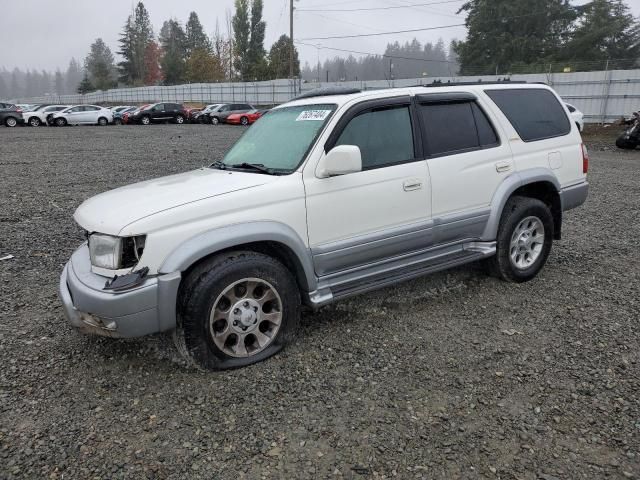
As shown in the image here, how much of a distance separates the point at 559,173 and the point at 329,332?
290 centimetres

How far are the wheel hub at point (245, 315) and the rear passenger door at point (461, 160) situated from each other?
1.71 m

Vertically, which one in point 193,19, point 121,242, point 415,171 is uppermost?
point 193,19

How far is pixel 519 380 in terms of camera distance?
3221 mm

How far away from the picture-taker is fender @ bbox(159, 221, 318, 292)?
3053 mm

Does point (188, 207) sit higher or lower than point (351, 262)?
higher

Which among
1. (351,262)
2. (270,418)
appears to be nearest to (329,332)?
(351,262)

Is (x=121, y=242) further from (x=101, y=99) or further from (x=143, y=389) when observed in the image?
(x=101, y=99)

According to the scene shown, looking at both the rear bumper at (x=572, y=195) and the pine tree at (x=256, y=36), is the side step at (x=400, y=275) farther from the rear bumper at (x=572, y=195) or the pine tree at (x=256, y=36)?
the pine tree at (x=256, y=36)

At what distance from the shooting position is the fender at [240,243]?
3.05 m

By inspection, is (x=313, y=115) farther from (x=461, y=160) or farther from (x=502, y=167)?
(x=502, y=167)

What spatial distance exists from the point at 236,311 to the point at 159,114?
32647mm

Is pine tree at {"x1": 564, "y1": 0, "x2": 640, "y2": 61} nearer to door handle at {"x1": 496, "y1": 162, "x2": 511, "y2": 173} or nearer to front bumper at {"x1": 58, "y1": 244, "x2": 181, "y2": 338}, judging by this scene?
door handle at {"x1": 496, "y1": 162, "x2": 511, "y2": 173}

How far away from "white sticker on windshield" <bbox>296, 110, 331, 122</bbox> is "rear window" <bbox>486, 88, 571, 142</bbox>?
70.6 inches

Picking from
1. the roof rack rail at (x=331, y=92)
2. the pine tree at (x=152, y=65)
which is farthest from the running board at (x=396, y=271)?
the pine tree at (x=152, y=65)
